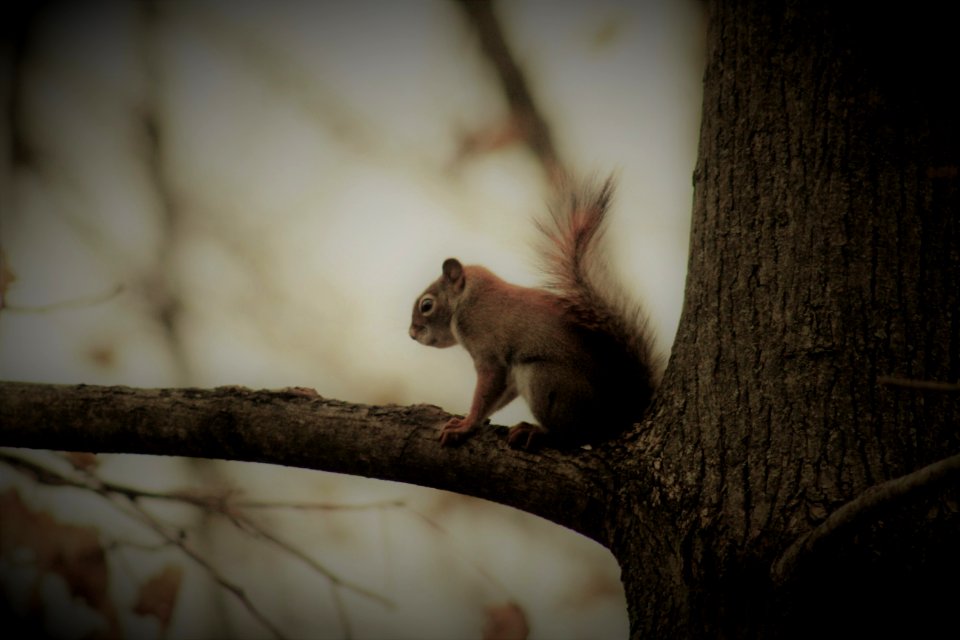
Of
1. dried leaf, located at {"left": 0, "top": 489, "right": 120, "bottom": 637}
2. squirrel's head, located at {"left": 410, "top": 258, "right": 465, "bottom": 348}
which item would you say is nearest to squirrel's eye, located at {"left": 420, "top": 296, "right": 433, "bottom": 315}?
squirrel's head, located at {"left": 410, "top": 258, "right": 465, "bottom": 348}

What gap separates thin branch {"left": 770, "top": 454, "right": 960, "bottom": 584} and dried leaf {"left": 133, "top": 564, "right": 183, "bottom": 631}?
2291 mm

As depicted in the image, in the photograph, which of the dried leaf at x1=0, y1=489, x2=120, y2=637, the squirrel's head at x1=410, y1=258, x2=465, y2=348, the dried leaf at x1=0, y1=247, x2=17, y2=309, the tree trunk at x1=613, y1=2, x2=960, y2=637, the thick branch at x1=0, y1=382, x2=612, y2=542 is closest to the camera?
the tree trunk at x1=613, y1=2, x2=960, y2=637

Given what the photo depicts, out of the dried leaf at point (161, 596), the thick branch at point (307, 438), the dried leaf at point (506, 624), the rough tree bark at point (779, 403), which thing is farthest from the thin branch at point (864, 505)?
the dried leaf at point (161, 596)

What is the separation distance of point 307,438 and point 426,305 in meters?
1.29

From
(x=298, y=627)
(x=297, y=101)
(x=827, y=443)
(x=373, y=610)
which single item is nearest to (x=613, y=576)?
(x=373, y=610)

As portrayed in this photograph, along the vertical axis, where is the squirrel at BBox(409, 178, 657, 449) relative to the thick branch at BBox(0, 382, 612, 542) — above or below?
above

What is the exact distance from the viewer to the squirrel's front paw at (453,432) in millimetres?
1906

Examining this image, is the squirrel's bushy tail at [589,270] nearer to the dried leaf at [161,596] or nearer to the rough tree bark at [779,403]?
the rough tree bark at [779,403]

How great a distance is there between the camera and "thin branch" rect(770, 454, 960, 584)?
45.1 inches

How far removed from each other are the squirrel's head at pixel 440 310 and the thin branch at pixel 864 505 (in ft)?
5.94

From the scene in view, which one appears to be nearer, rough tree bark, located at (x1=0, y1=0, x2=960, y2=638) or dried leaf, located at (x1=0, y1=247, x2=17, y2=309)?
rough tree bark, located at (x1=0, y1=0, x2=960, y2=638)

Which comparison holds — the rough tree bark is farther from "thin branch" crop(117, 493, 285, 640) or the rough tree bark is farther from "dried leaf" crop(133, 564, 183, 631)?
"dried leaf" crop(133, 564, 183, 631)

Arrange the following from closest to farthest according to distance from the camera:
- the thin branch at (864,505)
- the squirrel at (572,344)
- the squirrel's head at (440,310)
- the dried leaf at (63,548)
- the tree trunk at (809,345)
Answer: the thin branch at (864,505) < the tree trunk at (809,345) < the squirrel at (572,344) < the dried leaf at (63,548) < the squirrel's head at (440,310)

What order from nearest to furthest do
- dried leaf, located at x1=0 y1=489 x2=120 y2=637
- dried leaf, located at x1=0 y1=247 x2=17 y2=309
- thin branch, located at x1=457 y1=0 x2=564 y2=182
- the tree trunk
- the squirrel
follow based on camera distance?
the tree trunk < the squirrel < dried leaf, located at x1=0 y1=247 x2=17 y2=309 < dried leaf, located at x1=0 y1=489 x2=120 y2=637 < thin branch, located at x1=457 y1=0 x2=564 y2=182
